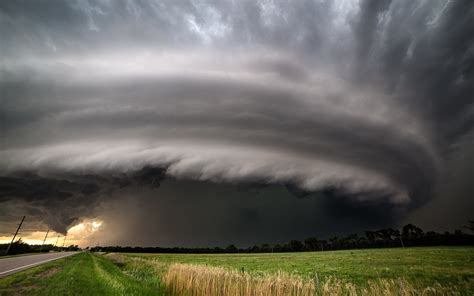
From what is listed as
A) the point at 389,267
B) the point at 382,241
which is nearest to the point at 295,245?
the point at 382,241

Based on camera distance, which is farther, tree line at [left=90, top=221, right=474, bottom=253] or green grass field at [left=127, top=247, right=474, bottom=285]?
tree line at [left=90, top=221, right=474, bottom=253]

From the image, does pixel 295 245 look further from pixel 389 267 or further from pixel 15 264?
pixel 15 264

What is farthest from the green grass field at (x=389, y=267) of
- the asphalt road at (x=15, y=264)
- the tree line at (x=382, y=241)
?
the tree line at (x=382, y=241)

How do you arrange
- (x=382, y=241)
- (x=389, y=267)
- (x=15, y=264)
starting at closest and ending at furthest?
(x=15, y=264)
(x=389, y=267)
(x=382, y=241)

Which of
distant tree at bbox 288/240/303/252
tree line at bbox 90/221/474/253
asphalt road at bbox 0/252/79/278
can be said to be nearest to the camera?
→ asphalt road at bbox 0/252/79/278

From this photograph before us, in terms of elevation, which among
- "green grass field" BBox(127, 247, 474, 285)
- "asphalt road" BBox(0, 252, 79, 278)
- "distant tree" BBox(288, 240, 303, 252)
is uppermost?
"distant tree" BBox(288, 240, 303, 252)

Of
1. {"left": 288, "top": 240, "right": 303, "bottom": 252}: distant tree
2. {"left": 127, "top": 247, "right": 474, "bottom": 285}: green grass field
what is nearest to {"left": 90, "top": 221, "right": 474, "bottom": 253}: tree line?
{"left": 288, "top": 240, "right": 303, "bottom": 252}: distant tree

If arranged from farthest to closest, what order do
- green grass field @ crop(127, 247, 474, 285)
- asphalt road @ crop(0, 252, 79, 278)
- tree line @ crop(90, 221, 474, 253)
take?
1. tree line @ crop(90, 221, 474, 253)
2. asphalt road @ crop(0, 252, 79, 278)
3. green grass field @ crop(127, 247, 474, 285)

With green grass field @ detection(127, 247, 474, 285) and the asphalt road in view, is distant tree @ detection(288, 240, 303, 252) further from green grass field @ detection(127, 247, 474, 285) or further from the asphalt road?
the asphalt road

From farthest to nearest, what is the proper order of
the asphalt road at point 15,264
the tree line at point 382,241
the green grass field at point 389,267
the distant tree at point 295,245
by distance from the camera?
the distant tree at point 295,245
the tree line at point 382,241
the asphalt road at point 15,264
the green grass field at point 389,267

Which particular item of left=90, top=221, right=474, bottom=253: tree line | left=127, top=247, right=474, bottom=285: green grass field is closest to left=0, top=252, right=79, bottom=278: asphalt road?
left=127, top=247, right=474, bottom=285: green grass field

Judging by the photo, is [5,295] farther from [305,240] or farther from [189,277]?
[305,240]

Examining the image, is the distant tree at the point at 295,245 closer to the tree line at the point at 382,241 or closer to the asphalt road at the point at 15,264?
the tree line at the point at 382,241

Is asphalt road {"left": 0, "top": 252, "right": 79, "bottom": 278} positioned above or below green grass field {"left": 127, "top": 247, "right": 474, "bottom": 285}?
above
